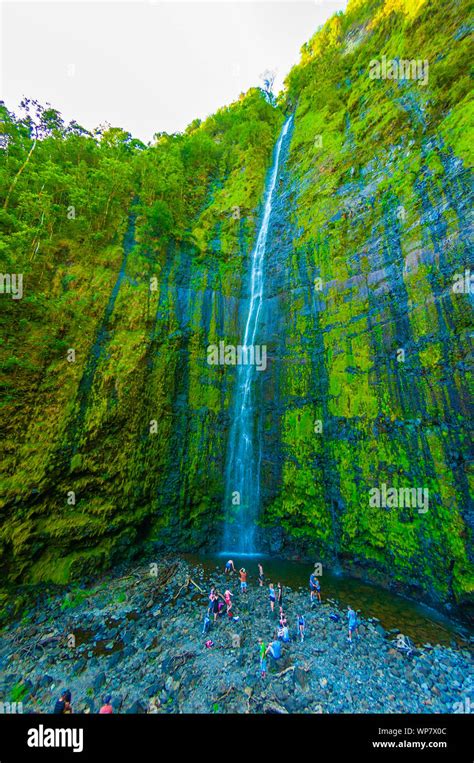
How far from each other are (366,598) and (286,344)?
12.9 m

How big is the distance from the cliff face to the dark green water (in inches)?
34.5

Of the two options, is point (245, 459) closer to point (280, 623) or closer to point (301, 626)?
point (280, 623)

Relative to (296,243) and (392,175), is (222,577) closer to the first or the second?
(296,243)

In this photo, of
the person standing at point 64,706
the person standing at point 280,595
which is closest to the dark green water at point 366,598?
the person standing at point 280,595

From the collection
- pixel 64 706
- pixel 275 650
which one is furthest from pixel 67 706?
pixel 275 650

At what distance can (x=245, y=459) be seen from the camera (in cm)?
1744

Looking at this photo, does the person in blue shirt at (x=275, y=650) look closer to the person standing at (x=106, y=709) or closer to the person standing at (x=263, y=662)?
the person standing at (x=263, y=662)

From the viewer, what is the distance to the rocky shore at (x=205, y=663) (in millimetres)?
6828

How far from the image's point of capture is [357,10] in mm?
24375

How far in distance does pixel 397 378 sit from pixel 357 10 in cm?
3469

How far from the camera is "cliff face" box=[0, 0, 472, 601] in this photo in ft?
35.6

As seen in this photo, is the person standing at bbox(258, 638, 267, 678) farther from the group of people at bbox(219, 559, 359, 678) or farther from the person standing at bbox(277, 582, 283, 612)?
the person standing at bbox(277, 582, 283, 612)

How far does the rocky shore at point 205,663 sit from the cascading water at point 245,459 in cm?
536
